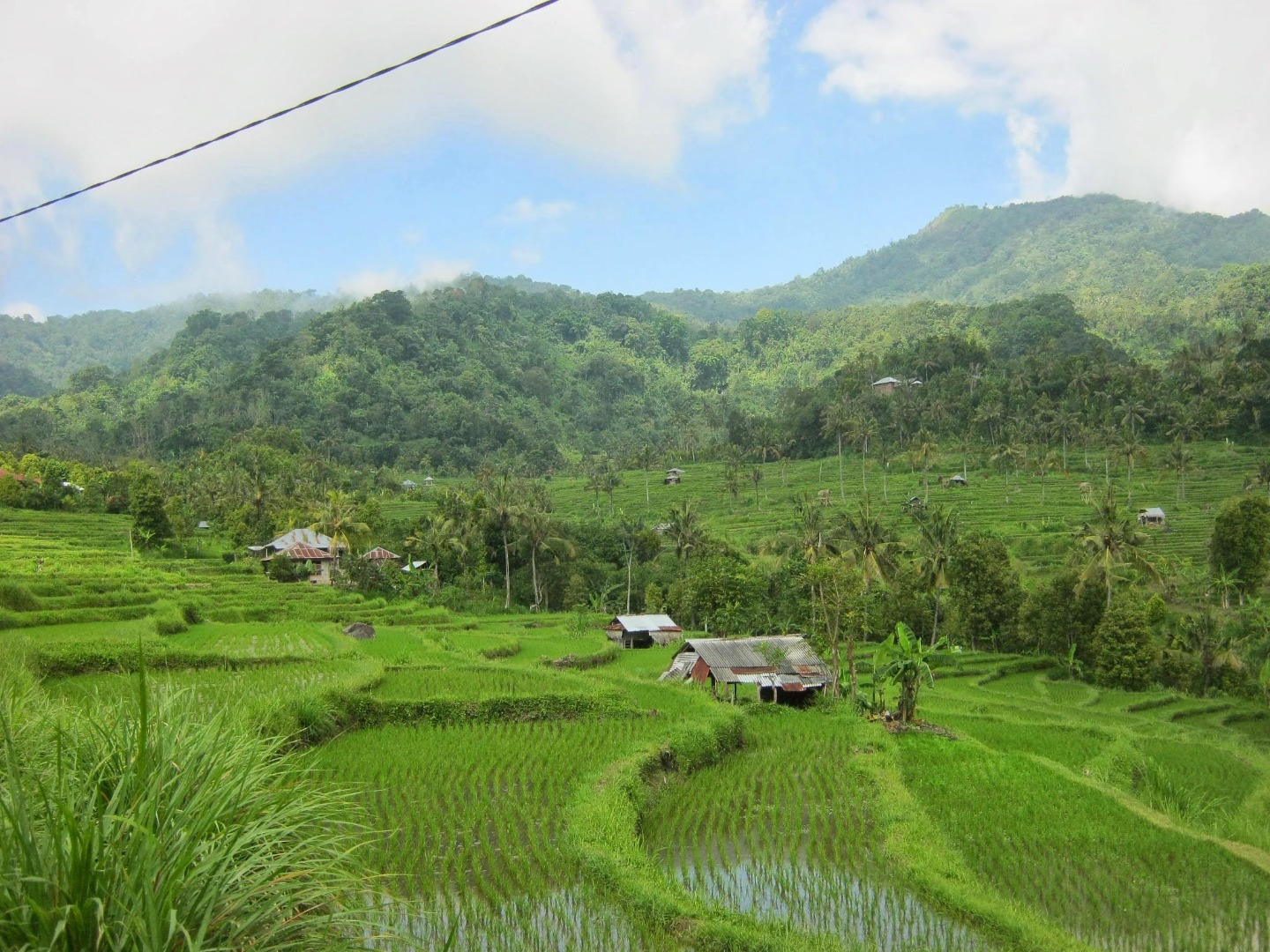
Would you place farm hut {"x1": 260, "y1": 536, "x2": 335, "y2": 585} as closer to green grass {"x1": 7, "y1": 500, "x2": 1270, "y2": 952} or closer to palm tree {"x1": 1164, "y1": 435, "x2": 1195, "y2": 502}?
green grass {"x1": 7, "y1": 500, "x2": 1270, "y2": 952}

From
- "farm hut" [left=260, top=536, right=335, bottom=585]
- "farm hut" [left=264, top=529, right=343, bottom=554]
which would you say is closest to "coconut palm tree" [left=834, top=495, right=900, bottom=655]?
"farm hut" [left=260, top=536, right=335, bottom=585]

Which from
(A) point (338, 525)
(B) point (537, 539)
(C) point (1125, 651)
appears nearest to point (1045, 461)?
(C) point (1125, 651)

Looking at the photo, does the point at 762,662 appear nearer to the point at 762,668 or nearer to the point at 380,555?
the point at 762,668

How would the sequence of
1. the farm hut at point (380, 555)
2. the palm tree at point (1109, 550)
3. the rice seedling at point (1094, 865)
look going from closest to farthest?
1. the rice seedling at point (1094, 865)
2. the palm tree at point (1109, 550)
3. the farm hut at point (380, 555)

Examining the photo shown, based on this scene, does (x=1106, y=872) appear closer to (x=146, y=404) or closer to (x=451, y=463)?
(x=451, y=463)

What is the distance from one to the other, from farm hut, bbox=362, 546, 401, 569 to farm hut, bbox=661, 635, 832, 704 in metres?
26.4

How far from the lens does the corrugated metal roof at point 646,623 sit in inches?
1725

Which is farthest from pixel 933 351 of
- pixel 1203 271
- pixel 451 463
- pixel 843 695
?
pixel 1203 271

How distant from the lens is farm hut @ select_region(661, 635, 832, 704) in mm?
29859

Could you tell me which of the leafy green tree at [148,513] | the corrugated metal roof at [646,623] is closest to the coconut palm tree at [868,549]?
the corrugated metal roof at [646,623]

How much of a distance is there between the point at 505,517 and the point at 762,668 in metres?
26.7

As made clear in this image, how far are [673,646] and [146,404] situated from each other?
8412 cm

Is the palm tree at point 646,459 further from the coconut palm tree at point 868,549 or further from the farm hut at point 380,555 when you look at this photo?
the coconut palm tree at point 868,549

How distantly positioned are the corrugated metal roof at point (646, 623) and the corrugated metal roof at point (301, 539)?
63.9 feet
